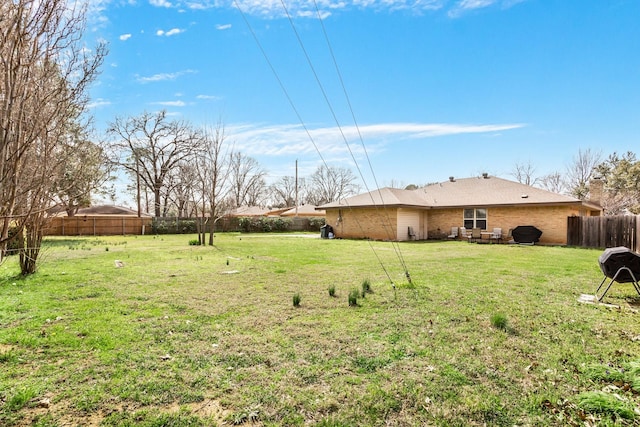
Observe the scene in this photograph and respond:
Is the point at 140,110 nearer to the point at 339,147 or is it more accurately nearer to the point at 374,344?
the point at 339,147

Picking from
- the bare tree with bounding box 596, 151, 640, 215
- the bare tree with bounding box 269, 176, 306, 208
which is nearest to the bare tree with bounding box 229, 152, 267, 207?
the bare tree with bounding box 269, 176, 306, 208

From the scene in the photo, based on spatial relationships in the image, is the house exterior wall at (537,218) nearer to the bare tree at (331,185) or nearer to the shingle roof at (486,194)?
the shingle roof at (486,194)

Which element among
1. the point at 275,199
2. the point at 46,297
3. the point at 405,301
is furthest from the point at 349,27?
the point at 275,199

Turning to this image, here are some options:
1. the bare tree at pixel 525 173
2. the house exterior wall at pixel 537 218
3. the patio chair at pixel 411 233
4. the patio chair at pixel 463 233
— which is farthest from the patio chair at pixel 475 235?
the bare tree at pixel 525 173

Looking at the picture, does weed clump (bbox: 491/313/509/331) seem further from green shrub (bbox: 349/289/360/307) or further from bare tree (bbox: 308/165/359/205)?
bare tree (bbox: 308/165/359/205)

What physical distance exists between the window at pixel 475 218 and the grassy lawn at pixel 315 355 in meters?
13.6

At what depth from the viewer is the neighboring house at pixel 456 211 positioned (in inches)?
715

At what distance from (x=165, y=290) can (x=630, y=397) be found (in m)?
6.88

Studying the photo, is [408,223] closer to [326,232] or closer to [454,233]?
[454,233]

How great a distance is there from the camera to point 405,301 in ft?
19.2

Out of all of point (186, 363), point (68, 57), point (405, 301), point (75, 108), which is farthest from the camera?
point (405, 301)

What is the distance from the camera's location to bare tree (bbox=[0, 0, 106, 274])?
7.66ft

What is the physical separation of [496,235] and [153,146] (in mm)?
31942

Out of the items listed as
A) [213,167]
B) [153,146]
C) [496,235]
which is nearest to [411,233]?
[496,235]
